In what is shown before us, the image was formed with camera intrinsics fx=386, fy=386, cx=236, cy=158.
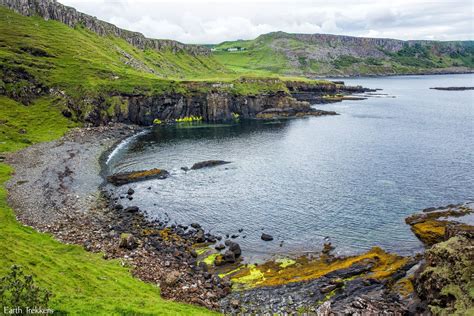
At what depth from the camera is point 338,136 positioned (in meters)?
137

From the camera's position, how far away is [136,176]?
89.8 m

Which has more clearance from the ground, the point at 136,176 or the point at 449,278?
the point at 449,278

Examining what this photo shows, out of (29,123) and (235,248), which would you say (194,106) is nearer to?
(29,123)

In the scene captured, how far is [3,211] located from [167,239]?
24.6 m

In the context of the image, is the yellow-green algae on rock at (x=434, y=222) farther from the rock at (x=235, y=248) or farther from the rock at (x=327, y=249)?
the rock at (x=235, y=248)

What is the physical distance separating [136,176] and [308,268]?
52502mm

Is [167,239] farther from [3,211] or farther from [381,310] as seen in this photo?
[381,310]

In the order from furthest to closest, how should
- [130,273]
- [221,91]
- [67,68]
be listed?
[221,91] → [67,68] → [130,273]

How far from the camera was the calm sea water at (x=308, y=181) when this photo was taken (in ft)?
201

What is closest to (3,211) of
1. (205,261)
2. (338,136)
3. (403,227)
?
(205,261)

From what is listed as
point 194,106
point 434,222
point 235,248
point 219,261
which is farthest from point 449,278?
point 194,106

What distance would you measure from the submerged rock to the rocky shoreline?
9164mm

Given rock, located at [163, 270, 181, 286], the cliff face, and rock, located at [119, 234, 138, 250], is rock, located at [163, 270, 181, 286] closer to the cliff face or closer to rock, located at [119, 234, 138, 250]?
rock, located at [119, 234, 138, 250]

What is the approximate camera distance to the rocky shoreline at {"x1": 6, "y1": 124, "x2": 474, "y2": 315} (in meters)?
40.6
